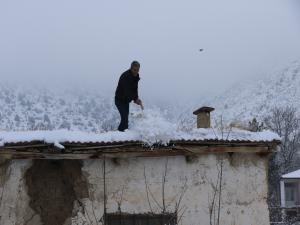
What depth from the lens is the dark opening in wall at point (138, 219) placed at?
8.34 m

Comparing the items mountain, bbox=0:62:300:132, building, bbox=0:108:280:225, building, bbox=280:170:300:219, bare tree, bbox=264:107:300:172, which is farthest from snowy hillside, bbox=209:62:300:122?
building, bbox=0:108:280:225

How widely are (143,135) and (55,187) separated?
1.61 meters

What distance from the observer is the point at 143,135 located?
8.15 meters

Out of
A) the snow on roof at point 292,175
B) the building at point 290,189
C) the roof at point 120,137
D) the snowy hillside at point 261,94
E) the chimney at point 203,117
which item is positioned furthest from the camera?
the snowy hillside at point 261,94

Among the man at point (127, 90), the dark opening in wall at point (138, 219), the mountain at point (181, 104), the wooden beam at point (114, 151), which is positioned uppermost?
the mountain at point (181, 104)

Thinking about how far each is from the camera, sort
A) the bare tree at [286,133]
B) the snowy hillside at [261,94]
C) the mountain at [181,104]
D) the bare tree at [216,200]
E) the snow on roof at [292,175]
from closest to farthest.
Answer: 1. the bare tree at [216,200]
2. the snow on roof at [292,175]
3. the bare tree at [286,133]
4. the mountain at [181,104]
5. the snowy hillside at [261,94]

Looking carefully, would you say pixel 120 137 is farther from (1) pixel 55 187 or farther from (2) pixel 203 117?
(2) pixel 203 117

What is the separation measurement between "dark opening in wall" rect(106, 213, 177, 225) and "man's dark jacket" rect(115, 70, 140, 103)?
2.29m

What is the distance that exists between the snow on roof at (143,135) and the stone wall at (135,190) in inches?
A: 15.1

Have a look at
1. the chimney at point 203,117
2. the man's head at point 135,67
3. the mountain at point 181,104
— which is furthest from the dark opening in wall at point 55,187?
the mountain at point 181,104

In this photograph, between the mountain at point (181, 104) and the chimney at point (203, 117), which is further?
the mountain at point (181, 104)

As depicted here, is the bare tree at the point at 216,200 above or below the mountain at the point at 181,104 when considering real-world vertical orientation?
below

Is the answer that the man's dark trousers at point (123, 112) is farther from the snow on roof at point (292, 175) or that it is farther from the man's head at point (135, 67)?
the snow on roof at point (292, 175)

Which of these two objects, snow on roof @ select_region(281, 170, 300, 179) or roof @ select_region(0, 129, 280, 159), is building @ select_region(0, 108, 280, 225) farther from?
snow on roof @ select_region(281, 170, 300, 179)
